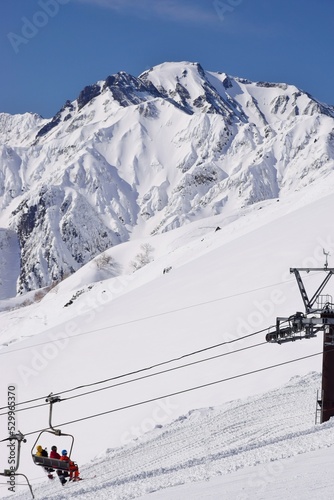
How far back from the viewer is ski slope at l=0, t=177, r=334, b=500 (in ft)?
65.6

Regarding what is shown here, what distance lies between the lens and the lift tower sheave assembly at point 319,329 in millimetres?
23781

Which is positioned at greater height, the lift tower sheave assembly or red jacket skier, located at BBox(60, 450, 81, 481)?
the lift tower sheave assembly

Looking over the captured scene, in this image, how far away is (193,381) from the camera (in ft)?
122

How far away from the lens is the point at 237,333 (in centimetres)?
4212

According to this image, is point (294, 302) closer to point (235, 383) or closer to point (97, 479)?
point (235, 383)

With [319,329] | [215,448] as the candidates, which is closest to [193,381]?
[215,448]

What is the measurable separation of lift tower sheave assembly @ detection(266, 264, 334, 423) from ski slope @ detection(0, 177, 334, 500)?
127 cm

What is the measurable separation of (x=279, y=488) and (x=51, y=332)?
1589 inches

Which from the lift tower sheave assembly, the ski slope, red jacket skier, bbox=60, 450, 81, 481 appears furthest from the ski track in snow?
the lift tower sheave assembly

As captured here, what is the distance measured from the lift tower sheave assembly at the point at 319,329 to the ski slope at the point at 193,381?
4.17 feet

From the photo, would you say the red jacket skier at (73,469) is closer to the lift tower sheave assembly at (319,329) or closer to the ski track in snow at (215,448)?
the ski track in snow at (215,448)

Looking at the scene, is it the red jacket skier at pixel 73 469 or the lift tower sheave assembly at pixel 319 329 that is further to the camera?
the lift tower sheave assembly at pixel 319 329

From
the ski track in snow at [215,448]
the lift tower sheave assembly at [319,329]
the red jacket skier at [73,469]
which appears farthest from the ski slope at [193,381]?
the lift tower sheave assembly at [319,329]

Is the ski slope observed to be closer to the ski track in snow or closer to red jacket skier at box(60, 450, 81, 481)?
the ski track in snow
